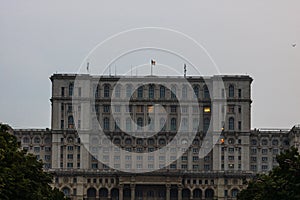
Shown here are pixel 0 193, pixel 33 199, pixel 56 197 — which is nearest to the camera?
pixel 0 193

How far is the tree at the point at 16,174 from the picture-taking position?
9544 centimetres

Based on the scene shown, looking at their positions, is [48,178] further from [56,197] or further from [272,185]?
[272,185]

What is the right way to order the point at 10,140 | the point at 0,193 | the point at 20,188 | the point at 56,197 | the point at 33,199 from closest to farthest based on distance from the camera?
the point at 0,193 → the point at 20,188 → the point at 33,199 → the point at 10,140 → the point at 56,197

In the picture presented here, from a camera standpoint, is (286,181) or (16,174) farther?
(286,181)

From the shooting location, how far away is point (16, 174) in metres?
99.8

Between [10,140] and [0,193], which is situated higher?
[10,140]

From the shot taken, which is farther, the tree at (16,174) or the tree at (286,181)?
the tree at (286,181)

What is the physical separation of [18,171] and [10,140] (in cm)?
1449

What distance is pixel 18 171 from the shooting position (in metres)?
102

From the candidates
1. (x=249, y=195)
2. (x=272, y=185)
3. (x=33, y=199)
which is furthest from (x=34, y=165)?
(x=249, y=195)

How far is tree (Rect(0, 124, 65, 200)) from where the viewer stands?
95438mm

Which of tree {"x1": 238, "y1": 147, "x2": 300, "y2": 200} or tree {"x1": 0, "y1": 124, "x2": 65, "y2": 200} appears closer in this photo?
tree {"x1": 0, "y1": 124, "x2": 65, "y2": 200}

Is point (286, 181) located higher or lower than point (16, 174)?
lower

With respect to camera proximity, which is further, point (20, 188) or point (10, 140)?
point (10, 140)
